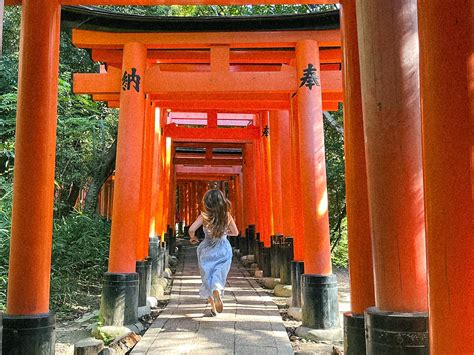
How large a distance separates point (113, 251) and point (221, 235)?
1.37m

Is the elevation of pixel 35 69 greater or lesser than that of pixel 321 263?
greater

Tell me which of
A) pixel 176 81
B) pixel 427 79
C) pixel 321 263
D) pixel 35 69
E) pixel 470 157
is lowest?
pixel 321 263

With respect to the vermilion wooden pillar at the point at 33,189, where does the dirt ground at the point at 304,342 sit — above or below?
below

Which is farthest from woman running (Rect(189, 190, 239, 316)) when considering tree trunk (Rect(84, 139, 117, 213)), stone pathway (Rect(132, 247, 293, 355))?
tree trunk (Rect(84, 139, 117, 213))

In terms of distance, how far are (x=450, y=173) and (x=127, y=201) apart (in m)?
4.53

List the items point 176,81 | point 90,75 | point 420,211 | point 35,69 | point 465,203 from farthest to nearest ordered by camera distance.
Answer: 1. point 90,75
2. point 176,81
3. point 35,69
4. point 420,211
5. point 465,203

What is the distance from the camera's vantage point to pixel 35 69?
12.2 feet

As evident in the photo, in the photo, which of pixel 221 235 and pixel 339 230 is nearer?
pixel 221 235

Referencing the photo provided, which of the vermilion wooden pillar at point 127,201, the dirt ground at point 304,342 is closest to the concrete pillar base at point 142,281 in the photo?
the vermilion wooden pillar at point 127,201

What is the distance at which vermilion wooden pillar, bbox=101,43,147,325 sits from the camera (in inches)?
214

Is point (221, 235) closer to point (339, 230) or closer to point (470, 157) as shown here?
point (470, 157)

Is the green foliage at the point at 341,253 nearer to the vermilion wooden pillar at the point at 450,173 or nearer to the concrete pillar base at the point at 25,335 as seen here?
the concrete pillar base at the point at 25,335

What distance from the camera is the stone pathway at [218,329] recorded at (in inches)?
157

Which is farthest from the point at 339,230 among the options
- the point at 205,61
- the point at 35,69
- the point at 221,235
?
the point at 35,69
